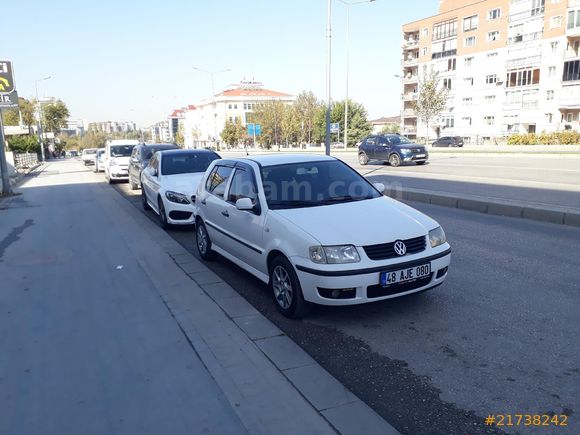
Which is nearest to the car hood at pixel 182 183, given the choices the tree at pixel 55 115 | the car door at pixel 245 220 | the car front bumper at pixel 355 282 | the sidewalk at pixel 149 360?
the sidewalk at pixel 149 360

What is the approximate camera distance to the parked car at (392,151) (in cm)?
2286

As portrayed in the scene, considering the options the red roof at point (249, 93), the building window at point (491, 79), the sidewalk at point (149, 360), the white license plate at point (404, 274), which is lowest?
the sidewalk at point (149, 360)

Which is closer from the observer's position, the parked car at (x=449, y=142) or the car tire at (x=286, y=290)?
the car tire at (x=286, y=290)

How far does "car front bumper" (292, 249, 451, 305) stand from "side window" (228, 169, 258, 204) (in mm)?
1320

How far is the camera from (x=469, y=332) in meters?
4.19

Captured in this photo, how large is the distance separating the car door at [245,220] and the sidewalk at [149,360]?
21.0 inches

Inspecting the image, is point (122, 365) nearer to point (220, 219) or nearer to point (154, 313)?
point (154, 313)

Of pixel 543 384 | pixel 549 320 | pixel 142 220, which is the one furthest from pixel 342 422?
pixel 142 220

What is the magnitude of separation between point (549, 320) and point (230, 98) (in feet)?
383

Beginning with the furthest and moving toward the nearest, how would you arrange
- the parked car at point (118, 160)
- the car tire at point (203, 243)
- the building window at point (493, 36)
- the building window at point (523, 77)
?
1. the building window at point (493, 36)
2. the building window at point (523, 77)
3. the parked car at point (118, 160)
4. the car tire at point (203, 243)

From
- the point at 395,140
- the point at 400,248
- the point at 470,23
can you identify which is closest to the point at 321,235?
the point at 400,248

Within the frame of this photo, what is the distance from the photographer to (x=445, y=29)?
63531mm

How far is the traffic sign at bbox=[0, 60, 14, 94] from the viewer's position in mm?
16844

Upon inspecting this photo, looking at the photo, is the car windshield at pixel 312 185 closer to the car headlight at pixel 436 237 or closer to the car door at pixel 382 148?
the car headlight at pixel 436 237
